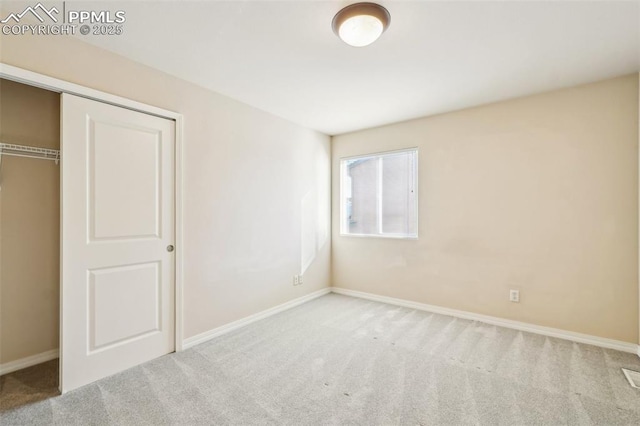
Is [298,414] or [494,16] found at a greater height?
[494,16]

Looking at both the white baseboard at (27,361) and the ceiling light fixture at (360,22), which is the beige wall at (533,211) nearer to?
the ceiling light fixture at (360,22)

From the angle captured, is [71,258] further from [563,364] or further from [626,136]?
[626,136]

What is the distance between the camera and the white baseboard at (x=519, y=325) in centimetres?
270

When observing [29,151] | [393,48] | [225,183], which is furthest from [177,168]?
[393,48]

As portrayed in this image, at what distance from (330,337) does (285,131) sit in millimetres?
2576

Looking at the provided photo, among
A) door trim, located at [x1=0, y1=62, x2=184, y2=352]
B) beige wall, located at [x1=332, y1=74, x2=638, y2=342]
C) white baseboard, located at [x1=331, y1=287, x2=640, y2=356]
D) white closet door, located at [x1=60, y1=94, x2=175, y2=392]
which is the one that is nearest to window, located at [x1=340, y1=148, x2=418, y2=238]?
beige wall, located at [x1=332, y1=74, x2=638, y2=342]

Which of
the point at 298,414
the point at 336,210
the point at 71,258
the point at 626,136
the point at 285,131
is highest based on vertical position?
the point at 285,131

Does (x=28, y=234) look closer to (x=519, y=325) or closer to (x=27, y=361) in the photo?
(x=27, y=361)

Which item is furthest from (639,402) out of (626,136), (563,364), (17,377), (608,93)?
(17,377)

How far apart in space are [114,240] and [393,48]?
2640mm

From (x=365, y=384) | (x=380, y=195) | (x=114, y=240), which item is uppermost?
(x=380, y=195)

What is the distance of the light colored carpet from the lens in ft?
5.99

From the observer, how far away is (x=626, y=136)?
2.67 meters

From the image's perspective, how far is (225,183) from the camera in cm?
314
